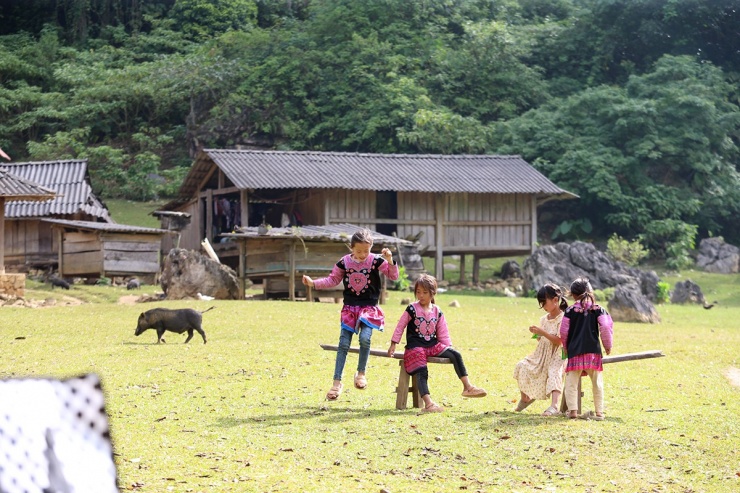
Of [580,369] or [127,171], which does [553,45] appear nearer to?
[127,171]

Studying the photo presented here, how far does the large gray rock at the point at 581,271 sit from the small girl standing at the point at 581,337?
21066mm

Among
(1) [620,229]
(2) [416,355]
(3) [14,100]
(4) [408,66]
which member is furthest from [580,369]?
(3) [14,100]

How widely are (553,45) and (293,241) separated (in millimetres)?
29178

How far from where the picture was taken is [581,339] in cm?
1030

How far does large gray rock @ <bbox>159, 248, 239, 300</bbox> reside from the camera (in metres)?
25.9

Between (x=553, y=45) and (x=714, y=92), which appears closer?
(x=714, y=92)

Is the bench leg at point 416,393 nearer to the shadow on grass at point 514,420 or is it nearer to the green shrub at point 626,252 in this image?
the shadow on grass at point 514,420

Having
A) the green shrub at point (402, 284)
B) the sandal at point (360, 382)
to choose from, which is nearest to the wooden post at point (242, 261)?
the green shrub at point (402, 284)

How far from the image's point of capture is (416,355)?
34.0 ft

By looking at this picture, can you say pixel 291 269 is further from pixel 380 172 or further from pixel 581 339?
pixel 581 339

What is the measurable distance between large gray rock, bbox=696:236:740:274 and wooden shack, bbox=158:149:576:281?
6648 millimetres

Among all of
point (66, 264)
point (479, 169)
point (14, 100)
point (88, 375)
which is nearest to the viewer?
point (88, 375)

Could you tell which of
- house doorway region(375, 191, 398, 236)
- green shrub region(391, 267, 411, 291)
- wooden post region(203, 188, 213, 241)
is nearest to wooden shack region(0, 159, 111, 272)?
wooden post region(203, 188, 213, 241)

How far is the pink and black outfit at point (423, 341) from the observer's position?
34.0 ft
